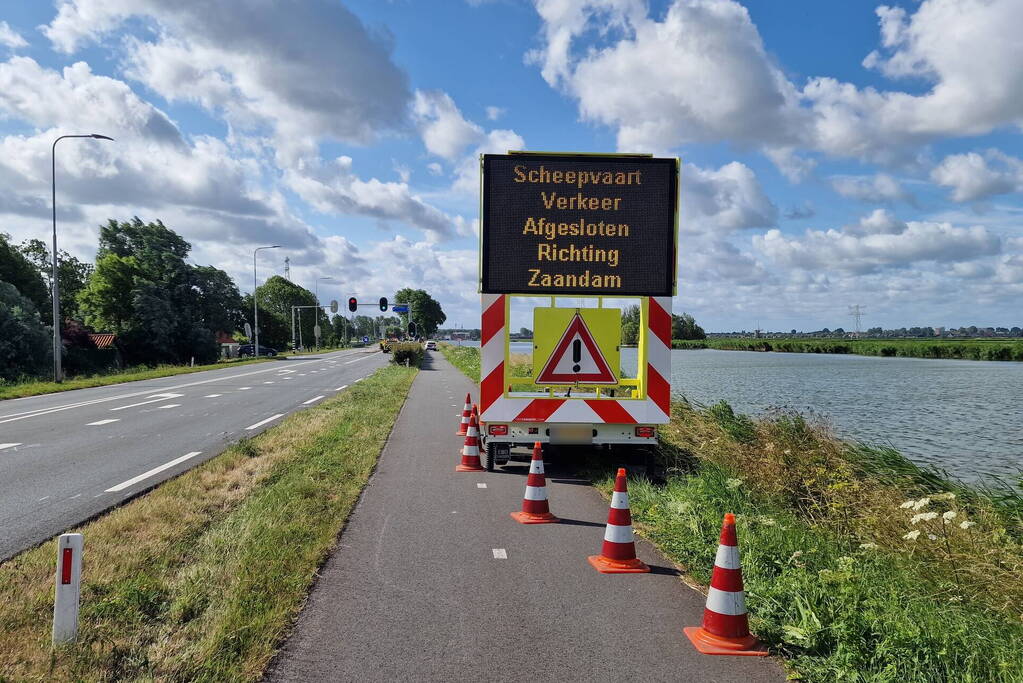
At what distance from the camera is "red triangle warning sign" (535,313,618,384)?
9359 mm

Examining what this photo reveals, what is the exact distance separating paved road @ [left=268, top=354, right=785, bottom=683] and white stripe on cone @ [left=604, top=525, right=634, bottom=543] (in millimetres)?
296

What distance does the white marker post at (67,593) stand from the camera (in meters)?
3.79

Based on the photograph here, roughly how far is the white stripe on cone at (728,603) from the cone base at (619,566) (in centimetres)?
125

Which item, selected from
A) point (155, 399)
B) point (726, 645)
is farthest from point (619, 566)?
point (155, 399)

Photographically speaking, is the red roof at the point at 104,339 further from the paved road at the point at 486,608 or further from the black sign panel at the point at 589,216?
the paved road at the point at 486,608

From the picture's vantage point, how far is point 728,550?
4242 mm

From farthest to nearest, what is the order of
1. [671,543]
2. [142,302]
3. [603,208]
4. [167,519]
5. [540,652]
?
[142,302]
[603,208]
[167,519]
[671,543]
[540,652]

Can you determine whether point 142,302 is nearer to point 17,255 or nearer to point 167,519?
point 17,255

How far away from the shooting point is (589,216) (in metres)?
8.80

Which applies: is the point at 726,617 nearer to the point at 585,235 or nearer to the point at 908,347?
the point at 585,235

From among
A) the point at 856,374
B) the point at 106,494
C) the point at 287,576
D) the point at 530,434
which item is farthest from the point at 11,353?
the point at 856,374

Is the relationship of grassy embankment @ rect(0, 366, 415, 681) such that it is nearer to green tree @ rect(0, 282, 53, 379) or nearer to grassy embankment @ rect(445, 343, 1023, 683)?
grassy embankment @ rect(445, 343, 1023, 683)

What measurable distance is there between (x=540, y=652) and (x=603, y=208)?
236 inches

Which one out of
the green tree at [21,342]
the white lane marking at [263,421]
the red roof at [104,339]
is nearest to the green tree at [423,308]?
the red roof at [104,339]
